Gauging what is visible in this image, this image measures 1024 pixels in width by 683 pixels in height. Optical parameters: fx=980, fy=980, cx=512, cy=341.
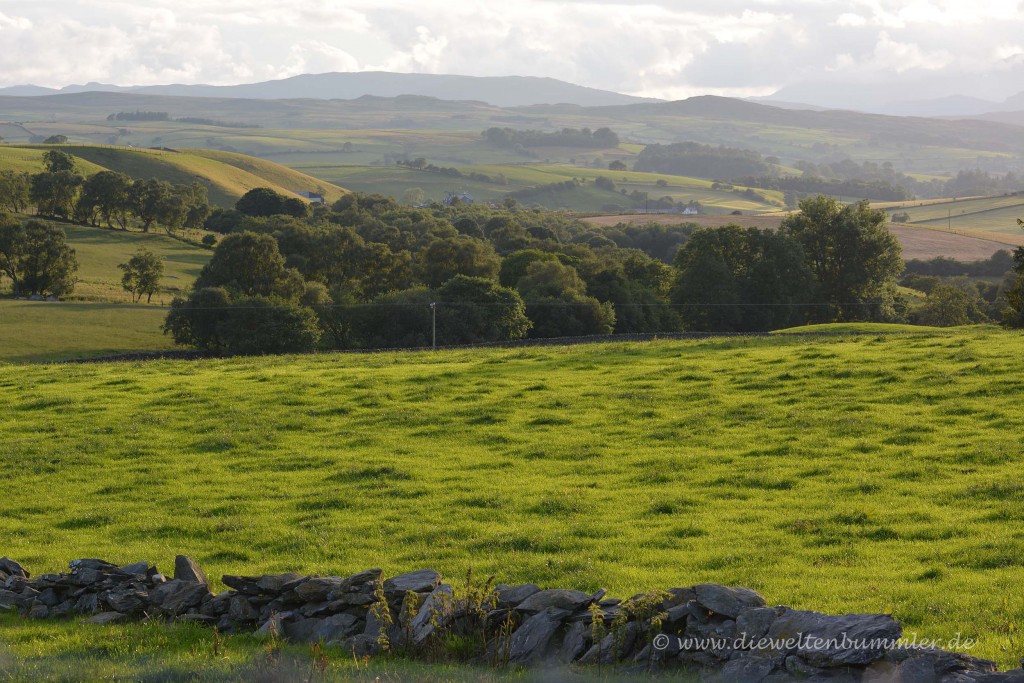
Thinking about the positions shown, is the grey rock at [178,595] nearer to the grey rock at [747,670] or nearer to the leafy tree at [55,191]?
the grey rock at [747,670]

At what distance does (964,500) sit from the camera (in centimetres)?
1723

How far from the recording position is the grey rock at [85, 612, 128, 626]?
12844 millimetres

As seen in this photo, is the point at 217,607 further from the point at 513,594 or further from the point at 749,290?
the point at 749,290

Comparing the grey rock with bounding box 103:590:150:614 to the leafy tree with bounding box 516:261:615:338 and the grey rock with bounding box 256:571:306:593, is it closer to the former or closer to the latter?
the grey rock with bounding box 256:571:306:593

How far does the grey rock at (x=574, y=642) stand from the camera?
10414 millimetres

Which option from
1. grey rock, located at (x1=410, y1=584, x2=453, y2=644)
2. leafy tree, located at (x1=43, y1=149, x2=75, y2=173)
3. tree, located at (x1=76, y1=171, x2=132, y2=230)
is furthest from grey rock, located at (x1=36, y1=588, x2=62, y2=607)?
leafy tree, located at (x1=43, y1=149, x2=75, y2=173)

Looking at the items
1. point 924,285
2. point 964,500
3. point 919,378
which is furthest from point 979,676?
point 924,285

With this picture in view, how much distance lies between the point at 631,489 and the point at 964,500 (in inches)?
238

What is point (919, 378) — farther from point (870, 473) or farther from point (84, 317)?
point (84, 317)

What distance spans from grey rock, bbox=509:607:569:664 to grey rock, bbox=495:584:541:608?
494mm

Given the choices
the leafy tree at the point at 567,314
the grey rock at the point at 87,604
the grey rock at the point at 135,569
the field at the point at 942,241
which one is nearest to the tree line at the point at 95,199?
the leafy tree at the point at 567,314

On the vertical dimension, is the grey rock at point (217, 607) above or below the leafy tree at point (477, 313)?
above

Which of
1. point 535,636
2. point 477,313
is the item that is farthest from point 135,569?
point 477,313

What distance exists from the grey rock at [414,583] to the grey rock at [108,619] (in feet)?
12.0
